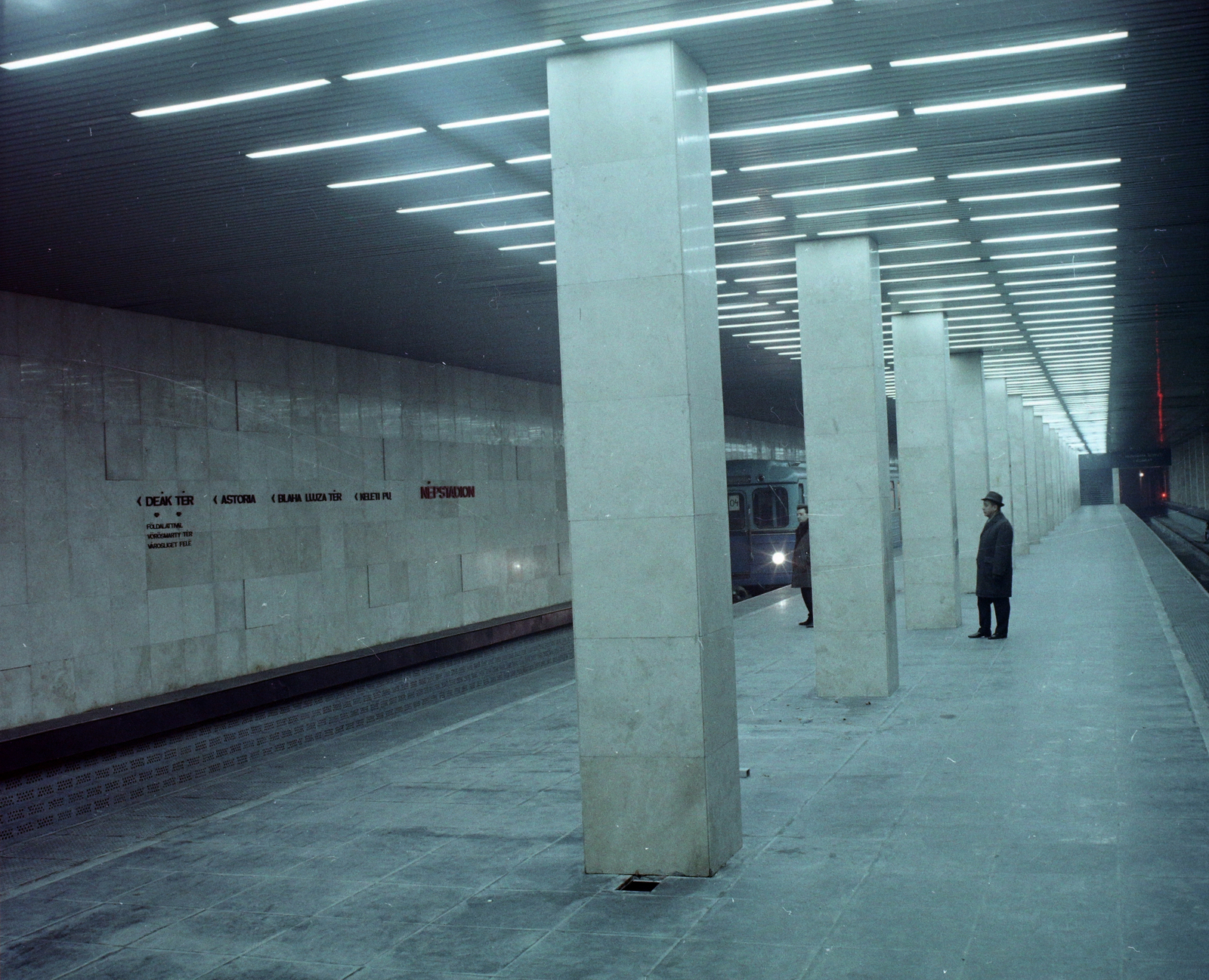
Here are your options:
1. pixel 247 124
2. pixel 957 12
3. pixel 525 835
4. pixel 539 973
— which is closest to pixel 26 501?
pixel 247 124

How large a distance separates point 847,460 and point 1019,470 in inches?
897

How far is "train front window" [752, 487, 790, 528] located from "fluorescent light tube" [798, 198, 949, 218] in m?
16.1

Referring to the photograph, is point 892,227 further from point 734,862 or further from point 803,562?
point 803,562

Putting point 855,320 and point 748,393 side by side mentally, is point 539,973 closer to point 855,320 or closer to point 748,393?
point 855,320

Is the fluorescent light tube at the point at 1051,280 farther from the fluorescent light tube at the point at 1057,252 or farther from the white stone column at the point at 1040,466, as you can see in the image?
the white stone column at the point at 1040,466

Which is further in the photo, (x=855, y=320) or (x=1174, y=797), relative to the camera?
(x=855, y=320)

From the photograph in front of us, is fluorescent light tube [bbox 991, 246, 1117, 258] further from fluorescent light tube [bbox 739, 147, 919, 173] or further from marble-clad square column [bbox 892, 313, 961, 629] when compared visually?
fluorescent light tube [bbox 739, 147, 919, 173]

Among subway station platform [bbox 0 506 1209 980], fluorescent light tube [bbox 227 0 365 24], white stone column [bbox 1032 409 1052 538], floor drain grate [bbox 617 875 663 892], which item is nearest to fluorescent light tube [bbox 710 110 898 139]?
fluorescent light tube [bbox 227 0 365 24]

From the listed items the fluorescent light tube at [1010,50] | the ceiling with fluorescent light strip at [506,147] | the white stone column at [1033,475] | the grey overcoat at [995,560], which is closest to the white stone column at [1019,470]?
the white stone column at [1033,475]

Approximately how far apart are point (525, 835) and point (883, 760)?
2.91 metres

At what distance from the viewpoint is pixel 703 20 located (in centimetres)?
595

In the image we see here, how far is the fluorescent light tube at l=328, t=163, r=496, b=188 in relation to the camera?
8398 mm

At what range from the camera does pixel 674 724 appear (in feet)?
20.5

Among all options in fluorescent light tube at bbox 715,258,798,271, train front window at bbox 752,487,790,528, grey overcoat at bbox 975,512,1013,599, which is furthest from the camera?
train front window at bbox 752,487,790,528
